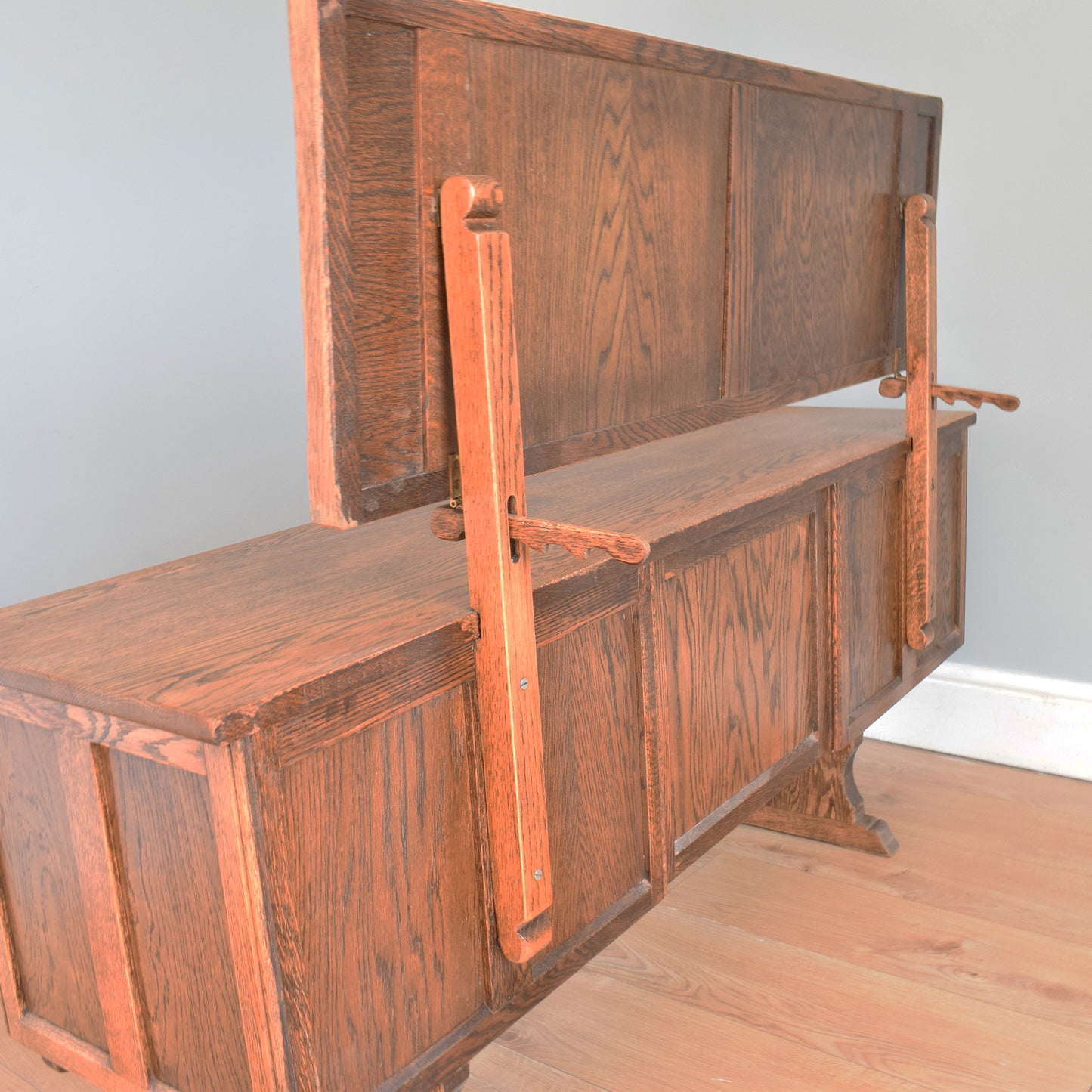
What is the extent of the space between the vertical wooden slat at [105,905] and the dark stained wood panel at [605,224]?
1.63 feet

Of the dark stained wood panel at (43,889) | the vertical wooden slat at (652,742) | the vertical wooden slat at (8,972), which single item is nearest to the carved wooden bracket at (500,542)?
the vertical wooden slat at (652,742)

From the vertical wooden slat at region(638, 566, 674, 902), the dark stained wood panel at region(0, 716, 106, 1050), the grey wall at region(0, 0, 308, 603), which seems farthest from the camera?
the grey wall at region(0, 0, 308, 603)

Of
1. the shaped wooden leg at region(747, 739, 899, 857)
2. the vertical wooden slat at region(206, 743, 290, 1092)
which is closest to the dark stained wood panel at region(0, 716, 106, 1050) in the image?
the vertical wooden slat at region(206, 743, 290, 1092)

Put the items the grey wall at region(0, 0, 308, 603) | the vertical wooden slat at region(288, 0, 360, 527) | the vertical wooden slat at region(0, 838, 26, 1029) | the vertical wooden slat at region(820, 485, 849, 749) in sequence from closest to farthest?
the vertical wooden slat at region(288, 0, 360, 527), the vertical wooden slat at region(0, 838, 26, 1029), the vertical wooden slat at region(820, 485, 849, 749), the grey wall at region(0, 0, 308, 603)

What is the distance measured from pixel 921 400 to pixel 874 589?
0.31m

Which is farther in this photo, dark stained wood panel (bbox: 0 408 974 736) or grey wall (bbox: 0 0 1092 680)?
grey wall (bbox: 0 0 1092 680)

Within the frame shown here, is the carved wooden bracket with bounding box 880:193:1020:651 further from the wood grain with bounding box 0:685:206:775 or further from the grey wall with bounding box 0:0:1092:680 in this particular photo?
the wood grain with bounding box 0:685:206:775

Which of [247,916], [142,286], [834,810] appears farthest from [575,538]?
[142,286]

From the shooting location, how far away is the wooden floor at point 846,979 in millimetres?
1575

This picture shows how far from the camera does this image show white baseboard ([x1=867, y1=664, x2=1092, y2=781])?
2436mm

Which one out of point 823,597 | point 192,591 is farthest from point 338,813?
point 823,597

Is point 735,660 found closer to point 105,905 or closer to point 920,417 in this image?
point 920,417

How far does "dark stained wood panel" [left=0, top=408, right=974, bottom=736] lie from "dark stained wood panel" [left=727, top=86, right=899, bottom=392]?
183 millimetres

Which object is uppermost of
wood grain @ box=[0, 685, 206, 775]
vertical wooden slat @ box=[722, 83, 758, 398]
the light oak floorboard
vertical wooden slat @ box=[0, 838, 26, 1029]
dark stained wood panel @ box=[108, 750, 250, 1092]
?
vertical wooden slat @ box=[722, 83, 758, 398]
